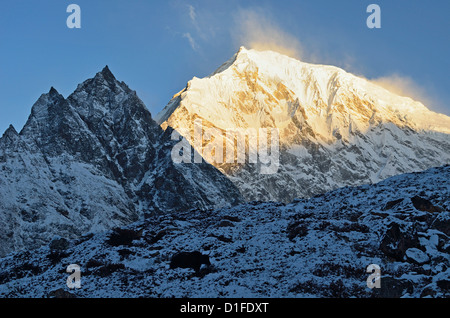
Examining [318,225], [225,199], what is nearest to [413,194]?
[318,225]

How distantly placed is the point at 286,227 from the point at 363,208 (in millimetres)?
7891

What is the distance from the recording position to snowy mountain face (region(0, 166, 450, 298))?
3780 centimetres

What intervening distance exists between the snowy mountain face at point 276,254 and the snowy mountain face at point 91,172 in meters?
77.2

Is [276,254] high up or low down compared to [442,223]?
down

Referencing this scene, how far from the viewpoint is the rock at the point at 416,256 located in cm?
3994

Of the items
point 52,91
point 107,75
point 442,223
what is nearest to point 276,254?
point 442,223

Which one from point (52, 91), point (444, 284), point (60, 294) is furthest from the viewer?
point (52, 91)

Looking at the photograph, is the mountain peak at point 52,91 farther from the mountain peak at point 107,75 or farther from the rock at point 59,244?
the rock at point 59,244

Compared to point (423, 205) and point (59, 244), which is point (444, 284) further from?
point (59, 244)

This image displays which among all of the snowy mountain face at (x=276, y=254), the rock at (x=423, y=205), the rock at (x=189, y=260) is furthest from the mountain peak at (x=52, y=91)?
the rock at (x=423, y=205)

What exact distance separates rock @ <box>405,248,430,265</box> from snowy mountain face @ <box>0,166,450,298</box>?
64 millimetres

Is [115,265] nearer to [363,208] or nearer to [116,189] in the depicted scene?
[363,208]

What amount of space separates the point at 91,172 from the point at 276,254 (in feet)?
391

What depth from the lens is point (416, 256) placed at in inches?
1594
